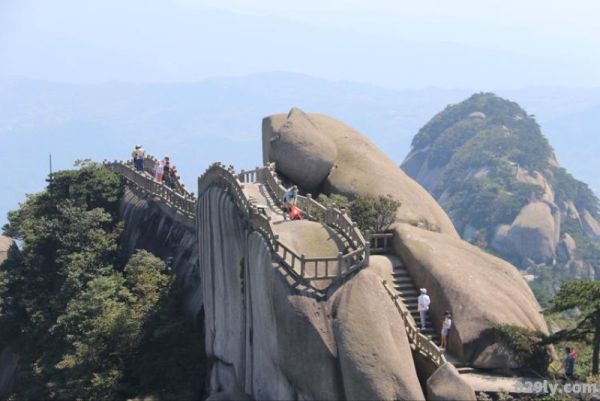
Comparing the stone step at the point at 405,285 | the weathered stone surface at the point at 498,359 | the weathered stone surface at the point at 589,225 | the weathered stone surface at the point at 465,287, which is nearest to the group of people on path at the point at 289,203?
the weathered stone surface at the point at 465,287

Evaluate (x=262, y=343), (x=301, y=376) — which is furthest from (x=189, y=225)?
(x=301, y=376)

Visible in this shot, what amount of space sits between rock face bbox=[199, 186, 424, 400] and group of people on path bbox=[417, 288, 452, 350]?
10.3ft

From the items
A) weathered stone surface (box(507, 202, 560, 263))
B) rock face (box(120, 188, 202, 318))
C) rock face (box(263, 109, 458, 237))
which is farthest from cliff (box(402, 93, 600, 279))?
rock face (box(263, 109, 458, 237))

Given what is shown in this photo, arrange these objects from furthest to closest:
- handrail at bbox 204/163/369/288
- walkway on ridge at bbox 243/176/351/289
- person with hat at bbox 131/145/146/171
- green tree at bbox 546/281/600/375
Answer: person with hat at bbox 131/145/146/171 < green tree at bbox 546/281/600/375 < walkway on ridge at bbox 243/176/351/289 < handrail at bbox 204/163/369/288

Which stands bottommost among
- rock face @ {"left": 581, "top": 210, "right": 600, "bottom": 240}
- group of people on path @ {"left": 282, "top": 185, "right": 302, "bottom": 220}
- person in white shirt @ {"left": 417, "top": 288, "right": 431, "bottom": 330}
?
person in white shirt @ {"left": 417, "top": 288, "right": 431, "bottom": 330}

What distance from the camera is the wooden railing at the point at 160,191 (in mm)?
43312

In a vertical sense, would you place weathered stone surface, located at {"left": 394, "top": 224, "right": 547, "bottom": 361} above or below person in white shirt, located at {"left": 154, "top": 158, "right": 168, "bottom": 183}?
below

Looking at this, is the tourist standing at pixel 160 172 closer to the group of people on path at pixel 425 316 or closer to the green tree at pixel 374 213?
the green tree at pixel 374 213

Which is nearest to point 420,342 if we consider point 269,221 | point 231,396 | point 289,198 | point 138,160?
point 269,221

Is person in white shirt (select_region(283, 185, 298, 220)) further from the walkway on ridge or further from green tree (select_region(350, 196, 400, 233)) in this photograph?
green tree (select_region(350, 196, 400, 233))

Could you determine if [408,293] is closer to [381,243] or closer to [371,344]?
[381,243]

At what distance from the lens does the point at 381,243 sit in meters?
32.9

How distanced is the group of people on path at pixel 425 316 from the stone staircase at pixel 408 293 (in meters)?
0.25

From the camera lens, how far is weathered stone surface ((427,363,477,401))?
2308 cm
